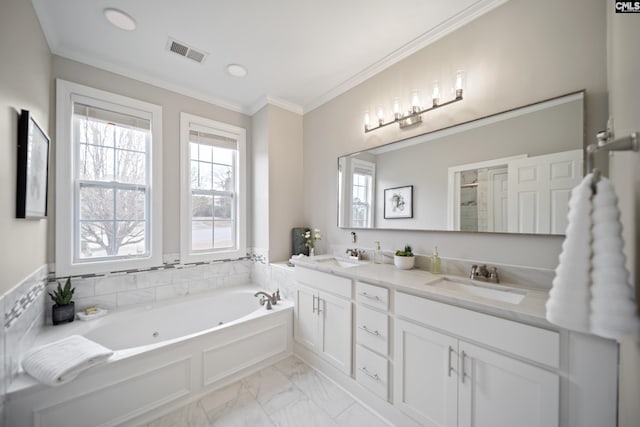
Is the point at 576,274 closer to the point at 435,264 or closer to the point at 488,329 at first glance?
the point at 488,329

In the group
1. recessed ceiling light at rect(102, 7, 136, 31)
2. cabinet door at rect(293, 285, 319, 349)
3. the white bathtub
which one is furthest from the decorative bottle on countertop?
recessed ceiling light at rect(102, 7, 136, 31)

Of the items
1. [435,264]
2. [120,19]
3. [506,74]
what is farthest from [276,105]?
[435,264]

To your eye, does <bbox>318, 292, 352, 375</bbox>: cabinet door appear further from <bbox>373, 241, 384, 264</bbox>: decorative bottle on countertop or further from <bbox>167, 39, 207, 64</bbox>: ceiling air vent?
<bbox>167, 39, 207, 64</bbox>: ceiling air vent

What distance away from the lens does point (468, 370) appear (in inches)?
47.9

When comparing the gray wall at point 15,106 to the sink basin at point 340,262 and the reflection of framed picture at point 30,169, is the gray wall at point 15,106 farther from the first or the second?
the sink basin at point 340,262

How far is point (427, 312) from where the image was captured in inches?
54.4

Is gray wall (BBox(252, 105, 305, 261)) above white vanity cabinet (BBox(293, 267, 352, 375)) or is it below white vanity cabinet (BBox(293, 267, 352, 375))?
above

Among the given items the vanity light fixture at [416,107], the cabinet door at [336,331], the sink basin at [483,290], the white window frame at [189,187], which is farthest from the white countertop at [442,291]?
the white window frame at [189,187]

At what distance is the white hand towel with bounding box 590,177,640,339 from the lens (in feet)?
1.69

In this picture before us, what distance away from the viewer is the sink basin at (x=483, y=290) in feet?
4.48

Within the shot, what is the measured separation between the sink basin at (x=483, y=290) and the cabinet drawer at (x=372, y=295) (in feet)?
0.99

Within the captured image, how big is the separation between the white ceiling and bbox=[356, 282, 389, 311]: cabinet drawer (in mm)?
1923

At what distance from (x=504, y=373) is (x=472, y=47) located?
199 cm

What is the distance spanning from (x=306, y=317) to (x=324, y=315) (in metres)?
0.29
